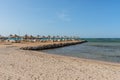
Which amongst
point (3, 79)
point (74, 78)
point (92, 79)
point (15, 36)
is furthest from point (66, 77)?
point (15, 36)

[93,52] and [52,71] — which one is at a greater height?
[52,71]

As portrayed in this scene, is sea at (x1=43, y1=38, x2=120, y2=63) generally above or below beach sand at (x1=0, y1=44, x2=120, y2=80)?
below

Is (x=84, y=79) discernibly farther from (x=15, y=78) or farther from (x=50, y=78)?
(x=15, y=78)

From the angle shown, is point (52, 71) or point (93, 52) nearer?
point (52, 71)

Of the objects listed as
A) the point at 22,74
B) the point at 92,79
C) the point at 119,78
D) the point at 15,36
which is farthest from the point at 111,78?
the point at 15,36

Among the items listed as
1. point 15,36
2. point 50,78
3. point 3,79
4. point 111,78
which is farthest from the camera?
point 15,36

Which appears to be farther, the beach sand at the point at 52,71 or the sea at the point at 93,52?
the sea at the point at 93,52

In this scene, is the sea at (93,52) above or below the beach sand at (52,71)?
below

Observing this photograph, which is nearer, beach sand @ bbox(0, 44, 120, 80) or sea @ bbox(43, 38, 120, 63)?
beach sand @ bbox(0, 44, 120, 80)

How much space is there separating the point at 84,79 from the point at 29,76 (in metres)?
2.26

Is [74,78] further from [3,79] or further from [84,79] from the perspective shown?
[3,79]

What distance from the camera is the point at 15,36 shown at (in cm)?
6028

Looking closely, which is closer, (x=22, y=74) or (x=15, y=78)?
(x=15, y=78)

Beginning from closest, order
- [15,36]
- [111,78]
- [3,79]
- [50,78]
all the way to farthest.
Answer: [3,79] < [50,78] < [111,78] < [15,36]
